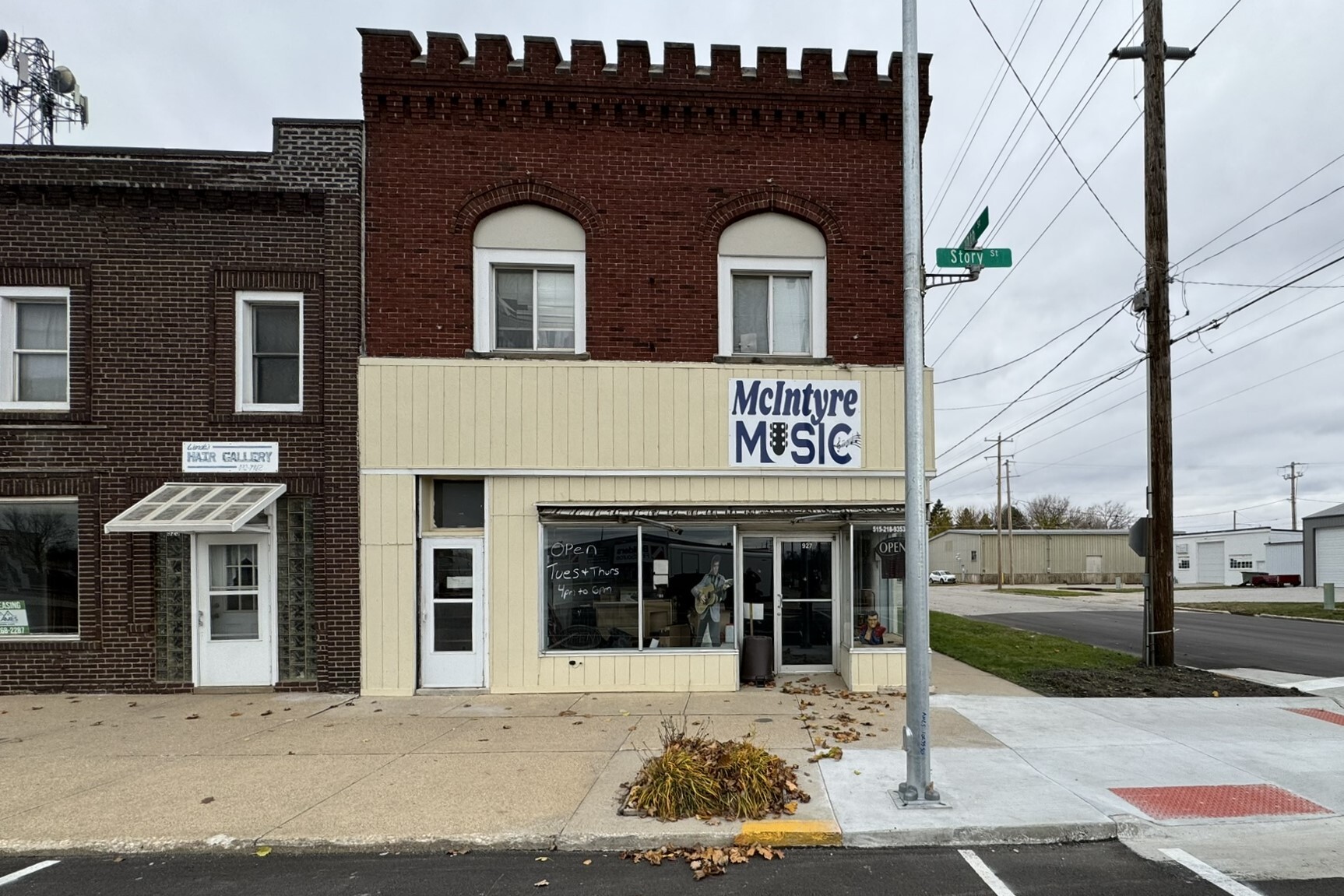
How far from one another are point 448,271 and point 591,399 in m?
2.62

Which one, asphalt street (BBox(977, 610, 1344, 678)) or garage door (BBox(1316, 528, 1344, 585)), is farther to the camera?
garage door (BBox(1316, 528, 1344, 585))

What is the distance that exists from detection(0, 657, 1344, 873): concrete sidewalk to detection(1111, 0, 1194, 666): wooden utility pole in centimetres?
208

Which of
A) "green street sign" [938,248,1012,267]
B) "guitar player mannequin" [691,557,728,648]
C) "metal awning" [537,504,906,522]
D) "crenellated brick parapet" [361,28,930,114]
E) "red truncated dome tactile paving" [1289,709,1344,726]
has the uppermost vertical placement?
"crenellated brick parapet" [361,28,930,114]

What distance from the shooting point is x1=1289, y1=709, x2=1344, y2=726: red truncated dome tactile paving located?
8.90 meters

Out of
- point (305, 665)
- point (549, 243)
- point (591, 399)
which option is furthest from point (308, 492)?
point (549, 243)

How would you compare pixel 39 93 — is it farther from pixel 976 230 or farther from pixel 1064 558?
pixel 1064 558

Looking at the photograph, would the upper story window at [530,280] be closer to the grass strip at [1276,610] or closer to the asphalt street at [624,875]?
the asphalt street at [624,875]

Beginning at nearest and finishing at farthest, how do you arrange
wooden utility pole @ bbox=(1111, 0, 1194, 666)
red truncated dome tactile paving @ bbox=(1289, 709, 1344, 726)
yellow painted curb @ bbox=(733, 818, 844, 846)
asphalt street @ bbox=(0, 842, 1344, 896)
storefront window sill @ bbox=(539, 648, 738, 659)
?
asphalt street @ bbox=(0, 842, 1344, 896)
yellow painted curb @ bbox=(733, 818, 844, 846)
red truncated dome tactile paving @ bbox=(1289, 709, 1344, 726)
storefront window sill @ bbox=(539, 648, 738, 659)
wooden utility pole @ bbox=(1111, 0, 1194, 666)

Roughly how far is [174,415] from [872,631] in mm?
9876

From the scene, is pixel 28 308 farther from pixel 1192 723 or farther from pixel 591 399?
pixel 1192 723

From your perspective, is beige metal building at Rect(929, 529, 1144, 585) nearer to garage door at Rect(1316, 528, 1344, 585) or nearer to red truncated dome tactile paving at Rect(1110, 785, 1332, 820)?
garage door at Rect(1316, 528, 1344, 585)

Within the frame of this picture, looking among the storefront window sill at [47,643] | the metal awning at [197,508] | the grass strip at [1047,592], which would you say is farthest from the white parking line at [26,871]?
the grass strip at [1047,592]

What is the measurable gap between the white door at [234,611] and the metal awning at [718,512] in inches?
156

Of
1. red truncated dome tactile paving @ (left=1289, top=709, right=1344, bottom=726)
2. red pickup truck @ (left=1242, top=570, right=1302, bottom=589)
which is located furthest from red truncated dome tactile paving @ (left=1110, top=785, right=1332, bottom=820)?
red pickup truck @ (left=1242, top=570, right=1302, bottom=589)
